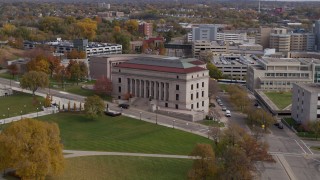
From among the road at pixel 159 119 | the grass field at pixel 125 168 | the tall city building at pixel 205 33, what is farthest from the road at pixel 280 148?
the tall city building at pixel 205 33

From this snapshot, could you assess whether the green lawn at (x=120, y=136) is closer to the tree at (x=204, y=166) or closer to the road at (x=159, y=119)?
the road at (x=159, y=119)

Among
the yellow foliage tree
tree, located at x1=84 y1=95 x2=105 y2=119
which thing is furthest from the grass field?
the yellow foliage tree

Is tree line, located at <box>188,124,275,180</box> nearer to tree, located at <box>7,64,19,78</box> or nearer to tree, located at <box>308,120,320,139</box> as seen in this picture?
tree, located at <box>308,120,320,139</box>

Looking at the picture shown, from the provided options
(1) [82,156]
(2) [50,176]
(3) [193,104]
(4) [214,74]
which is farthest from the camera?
(4) [214,74]

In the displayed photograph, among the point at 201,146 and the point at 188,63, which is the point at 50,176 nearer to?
the point at 201,146

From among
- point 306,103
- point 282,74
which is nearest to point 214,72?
point 282,74

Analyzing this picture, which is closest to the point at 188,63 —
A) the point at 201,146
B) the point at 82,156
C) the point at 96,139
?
the point at 96,139
